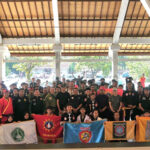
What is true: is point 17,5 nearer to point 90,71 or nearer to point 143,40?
point 143,40

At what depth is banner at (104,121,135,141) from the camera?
624cm

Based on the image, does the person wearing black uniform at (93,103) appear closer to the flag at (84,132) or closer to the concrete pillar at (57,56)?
the flag at (84,132)

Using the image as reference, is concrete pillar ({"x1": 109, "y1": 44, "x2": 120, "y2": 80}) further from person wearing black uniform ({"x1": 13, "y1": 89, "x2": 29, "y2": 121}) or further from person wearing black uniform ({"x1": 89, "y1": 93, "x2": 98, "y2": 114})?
person wearing black uniform ({"x1": 13, "y1": 89, "x2": 29, "y2": 121})

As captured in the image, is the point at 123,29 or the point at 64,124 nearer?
the point at 64,124

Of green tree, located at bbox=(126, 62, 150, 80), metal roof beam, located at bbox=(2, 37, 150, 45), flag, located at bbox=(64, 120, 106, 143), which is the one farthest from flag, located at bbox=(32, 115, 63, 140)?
green tree, located at bbox=(126, 62, 150, 80)

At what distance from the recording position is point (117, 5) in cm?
1364

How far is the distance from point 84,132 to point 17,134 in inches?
76.9

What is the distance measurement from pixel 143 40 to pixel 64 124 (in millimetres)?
11614

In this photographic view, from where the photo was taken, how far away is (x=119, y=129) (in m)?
6.29

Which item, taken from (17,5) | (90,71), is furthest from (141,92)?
(90,71)

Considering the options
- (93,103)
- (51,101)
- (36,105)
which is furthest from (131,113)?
(36,105)

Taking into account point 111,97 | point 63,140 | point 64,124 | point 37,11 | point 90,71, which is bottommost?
point 63,140

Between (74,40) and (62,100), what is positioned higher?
(74,40)

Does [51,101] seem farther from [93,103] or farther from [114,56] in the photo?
[114,56]
